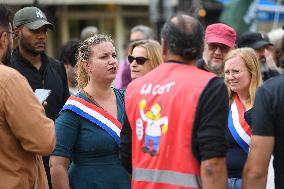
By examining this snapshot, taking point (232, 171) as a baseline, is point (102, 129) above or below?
above

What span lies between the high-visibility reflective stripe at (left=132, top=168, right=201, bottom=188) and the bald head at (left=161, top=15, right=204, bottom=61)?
659 mm

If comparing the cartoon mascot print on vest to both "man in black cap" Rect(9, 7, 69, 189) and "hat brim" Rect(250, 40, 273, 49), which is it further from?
"hat brim" Rect(250, 40, 273, 49)

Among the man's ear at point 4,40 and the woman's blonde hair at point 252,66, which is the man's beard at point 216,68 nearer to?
the woman's blonde hair at point 252,66

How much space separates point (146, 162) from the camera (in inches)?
150

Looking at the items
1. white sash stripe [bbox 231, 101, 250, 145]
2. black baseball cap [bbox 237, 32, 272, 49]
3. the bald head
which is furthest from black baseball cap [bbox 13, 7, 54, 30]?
black baseball cap [bbox 237, 32, 272, 49]

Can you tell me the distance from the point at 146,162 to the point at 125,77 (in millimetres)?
5284

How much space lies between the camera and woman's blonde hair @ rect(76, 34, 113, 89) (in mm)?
5145

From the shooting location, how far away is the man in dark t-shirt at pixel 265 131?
3.85 meters

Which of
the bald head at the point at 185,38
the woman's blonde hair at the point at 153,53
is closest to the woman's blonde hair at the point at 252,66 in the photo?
the woman's blonde hair at the point at 153,53

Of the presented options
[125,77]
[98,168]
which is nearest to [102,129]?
[98,168]

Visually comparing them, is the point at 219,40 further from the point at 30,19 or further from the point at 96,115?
the point at 96,115

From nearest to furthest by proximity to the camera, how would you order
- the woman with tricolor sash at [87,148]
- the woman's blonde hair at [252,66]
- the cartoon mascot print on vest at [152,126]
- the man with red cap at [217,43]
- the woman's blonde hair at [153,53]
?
the cartoon mascot print on vest at [152,126] < the woman with tricolor sash at [87,148] < the woman's blonde hair at [252,66] < the woman's blonde hair at [153,53] < the man with red cap at [217,43]

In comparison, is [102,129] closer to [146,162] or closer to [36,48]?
[146,162]

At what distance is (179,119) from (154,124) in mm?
177
